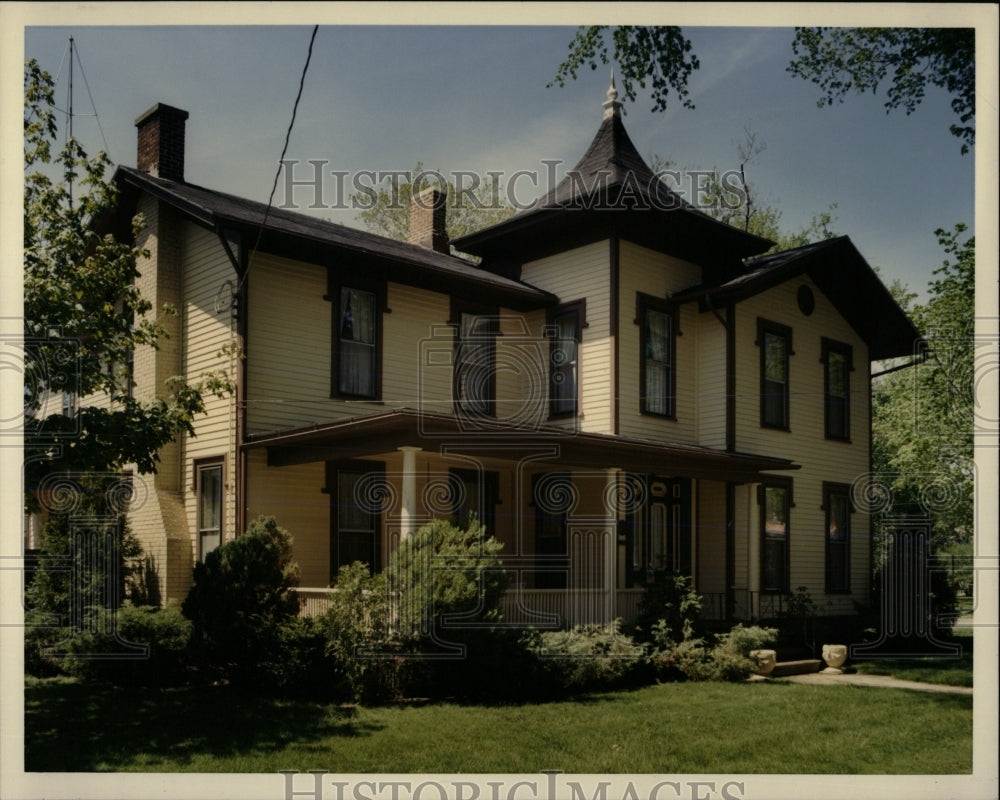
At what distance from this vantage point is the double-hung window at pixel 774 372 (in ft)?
55.0

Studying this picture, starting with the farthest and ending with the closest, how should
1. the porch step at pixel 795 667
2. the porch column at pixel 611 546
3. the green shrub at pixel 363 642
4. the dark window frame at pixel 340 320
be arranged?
the dark window frame at pixel 340 320
the porch step at pixel 795 667
the porch column at pixel 611 546
the green shrub at pixel 363 642

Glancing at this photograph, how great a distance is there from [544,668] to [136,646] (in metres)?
4.62

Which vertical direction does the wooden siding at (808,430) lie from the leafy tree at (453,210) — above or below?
below

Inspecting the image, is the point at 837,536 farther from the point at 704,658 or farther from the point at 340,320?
the point at 340,320

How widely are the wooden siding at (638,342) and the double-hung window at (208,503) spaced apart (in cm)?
572

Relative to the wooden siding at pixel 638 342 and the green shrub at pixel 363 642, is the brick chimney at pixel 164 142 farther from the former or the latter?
the green shrub at pixel 363 642

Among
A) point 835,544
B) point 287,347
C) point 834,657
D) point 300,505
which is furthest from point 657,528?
point 287,347

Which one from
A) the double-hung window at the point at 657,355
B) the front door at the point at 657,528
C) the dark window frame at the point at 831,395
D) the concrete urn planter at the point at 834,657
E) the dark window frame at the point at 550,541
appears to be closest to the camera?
the concrete urn planter at the point at 834,657

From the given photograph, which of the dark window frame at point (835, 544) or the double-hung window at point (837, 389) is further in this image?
the double-hung window at point (837, 389)

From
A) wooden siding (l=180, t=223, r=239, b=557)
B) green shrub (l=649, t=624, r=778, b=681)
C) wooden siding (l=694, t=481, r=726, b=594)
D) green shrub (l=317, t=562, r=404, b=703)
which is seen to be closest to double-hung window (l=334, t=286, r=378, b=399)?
wooden siding (l=180, t=223, r=239, b=557)

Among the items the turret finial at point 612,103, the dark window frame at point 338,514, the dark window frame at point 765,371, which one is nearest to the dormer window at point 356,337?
the dark window frame at point 338,514

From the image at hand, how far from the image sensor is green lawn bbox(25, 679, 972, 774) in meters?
8.55

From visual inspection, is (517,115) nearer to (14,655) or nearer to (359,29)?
(359,29)

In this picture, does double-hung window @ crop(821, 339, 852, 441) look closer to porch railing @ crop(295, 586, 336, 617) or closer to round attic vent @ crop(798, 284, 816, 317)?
round attic vent @ crop(798, 284, 816, 317)
